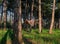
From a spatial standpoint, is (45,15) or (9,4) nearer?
(9,4)

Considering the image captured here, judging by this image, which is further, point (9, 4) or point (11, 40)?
point (9, 4)

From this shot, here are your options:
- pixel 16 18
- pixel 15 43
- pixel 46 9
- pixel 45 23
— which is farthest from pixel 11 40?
pixel 45 23

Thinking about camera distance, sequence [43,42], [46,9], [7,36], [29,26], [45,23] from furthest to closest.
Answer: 1. [45,23]
2. [46,9]
3. [29,26]
4. [43,42]
5. [7,36]

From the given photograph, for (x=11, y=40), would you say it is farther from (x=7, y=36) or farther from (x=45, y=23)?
(x=45, y=23)

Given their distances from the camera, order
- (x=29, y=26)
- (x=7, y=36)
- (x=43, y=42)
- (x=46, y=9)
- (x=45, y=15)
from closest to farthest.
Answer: (x=7, y=36), (x=43, y=42), (x=29, y=26), (x=46, y=9), (x=45, y=15)

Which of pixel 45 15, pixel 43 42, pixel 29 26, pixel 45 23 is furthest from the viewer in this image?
pixel 45 23

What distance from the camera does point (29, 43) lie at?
1387 cm

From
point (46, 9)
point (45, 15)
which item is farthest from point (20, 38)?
point (45, 15)

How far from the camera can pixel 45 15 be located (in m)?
40.0

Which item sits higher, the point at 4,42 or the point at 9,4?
the point at 9,4

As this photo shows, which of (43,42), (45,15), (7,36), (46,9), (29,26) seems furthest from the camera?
(45,15)

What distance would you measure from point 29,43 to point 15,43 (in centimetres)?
111

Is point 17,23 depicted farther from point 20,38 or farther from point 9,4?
point 9,4

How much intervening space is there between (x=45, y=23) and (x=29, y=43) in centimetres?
3124
